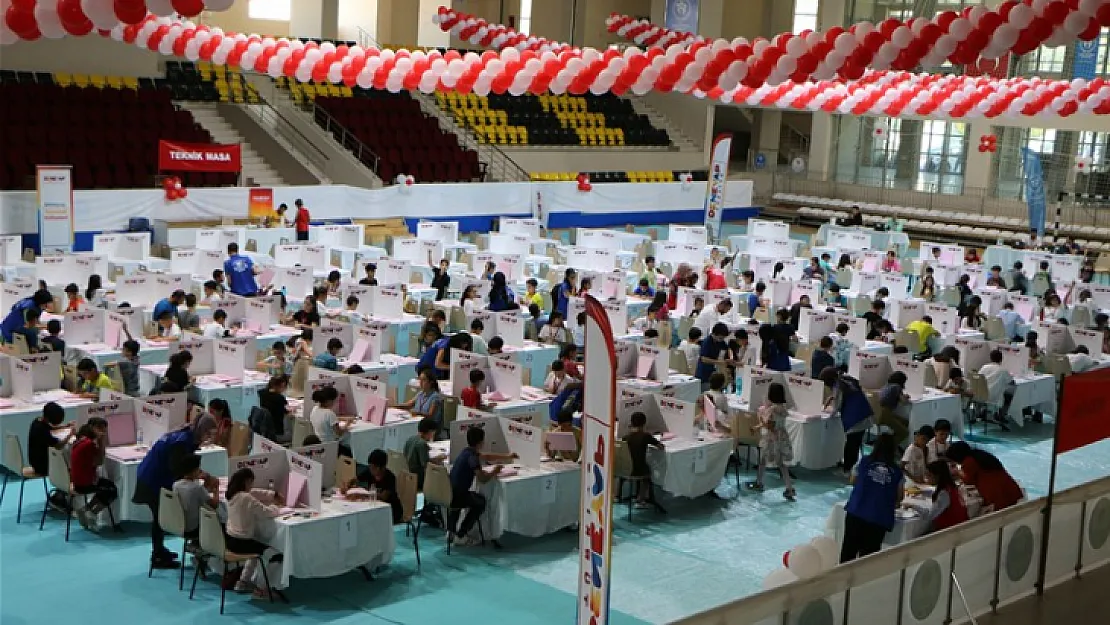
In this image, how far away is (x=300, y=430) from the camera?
45.0 ft

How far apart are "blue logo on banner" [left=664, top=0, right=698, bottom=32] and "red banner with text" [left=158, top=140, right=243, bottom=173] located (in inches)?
520

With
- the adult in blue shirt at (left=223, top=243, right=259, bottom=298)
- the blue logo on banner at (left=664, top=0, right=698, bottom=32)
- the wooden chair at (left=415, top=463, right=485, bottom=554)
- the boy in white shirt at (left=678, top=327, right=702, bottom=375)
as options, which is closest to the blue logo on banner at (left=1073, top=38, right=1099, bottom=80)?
the blue logo on banner at (left=664, top=0, right=698, bottom=32)

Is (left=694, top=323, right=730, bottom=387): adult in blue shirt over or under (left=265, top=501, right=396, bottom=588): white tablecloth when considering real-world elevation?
over

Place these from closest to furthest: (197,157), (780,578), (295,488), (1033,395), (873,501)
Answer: (780,578) → (873,501) → (295,488) → (1033,395) → (197,157)

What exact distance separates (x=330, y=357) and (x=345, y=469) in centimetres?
409

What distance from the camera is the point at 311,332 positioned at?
1672cm

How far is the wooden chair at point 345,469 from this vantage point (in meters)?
12.2

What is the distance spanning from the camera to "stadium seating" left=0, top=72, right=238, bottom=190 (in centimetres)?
3047

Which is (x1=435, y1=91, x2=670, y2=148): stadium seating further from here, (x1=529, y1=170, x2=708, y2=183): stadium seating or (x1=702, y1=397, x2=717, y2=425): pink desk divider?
(x1=702, y1=397, x2=717, y2=425): pink desk divider

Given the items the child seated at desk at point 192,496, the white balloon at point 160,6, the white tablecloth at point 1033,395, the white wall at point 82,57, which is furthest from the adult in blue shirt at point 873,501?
the white wall at point 82,57

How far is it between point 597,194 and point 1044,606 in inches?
1119

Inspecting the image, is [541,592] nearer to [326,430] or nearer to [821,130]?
[326,430]

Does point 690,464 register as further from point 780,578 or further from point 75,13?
point 75,13

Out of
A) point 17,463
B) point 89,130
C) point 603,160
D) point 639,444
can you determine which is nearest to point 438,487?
point 639,444
